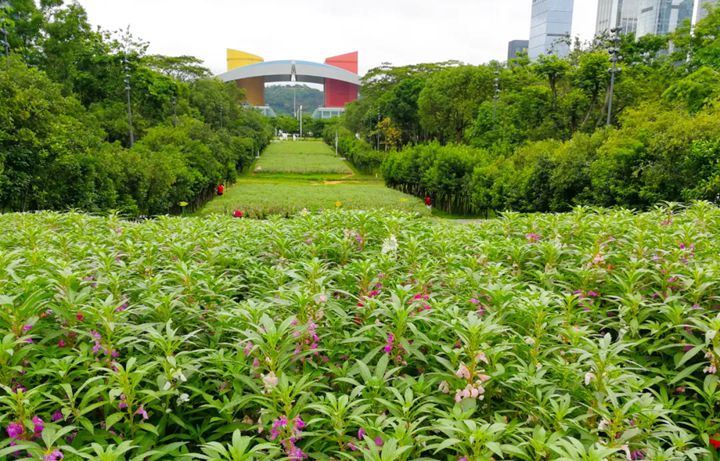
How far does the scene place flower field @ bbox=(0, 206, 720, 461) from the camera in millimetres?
1565

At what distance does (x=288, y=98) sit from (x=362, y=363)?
552 feet

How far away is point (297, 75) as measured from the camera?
4336 inches

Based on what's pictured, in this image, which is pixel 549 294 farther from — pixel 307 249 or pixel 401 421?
pixel 307 249

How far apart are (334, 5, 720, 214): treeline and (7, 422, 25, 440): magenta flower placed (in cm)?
1154

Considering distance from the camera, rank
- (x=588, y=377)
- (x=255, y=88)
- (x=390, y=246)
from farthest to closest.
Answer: (x=255, y=88), (x=390, y=246), (x=588, y=377)

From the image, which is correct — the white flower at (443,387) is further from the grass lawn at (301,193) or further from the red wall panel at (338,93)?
the red wall panel at (338,93)

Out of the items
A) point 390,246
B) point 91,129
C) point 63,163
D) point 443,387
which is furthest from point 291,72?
point 443,387

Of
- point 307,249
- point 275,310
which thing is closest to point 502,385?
point 275,310

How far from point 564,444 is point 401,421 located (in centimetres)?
44

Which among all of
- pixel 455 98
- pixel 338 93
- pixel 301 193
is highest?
pixel 338 93

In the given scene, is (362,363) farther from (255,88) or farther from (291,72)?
(255,88)

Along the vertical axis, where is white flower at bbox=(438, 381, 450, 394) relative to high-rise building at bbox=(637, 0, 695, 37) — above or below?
below

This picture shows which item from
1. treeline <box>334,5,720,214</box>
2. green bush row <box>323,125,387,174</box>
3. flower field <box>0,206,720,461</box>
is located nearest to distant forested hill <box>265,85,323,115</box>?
green bush row <box>323,125,387,174</box>

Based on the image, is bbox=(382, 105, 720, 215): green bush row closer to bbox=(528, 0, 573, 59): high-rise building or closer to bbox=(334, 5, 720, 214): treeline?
bbox=(334, 5, 720, 214): treeline
